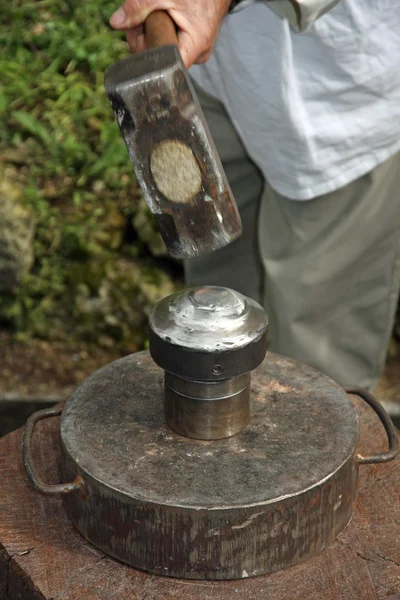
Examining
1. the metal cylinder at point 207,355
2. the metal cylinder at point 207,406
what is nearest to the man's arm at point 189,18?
the metal cylinder at point 207,355

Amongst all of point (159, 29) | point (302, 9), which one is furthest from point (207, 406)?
point (302, 9)

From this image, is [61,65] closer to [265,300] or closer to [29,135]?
[29,135]

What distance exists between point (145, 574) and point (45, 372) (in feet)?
7.69

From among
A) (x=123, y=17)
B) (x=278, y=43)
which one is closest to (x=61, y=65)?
(x=278, y=43)

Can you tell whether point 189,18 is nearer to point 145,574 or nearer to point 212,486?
point 212,486

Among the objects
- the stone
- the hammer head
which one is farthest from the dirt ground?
the hammer head

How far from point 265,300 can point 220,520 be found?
1.38 m

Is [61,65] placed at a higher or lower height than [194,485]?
lower

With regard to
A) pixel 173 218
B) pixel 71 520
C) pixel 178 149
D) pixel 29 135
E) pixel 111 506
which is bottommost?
pixel 29 135

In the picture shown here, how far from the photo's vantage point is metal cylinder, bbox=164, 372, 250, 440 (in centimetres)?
158

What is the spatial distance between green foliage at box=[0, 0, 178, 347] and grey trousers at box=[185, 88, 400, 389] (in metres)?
0.92

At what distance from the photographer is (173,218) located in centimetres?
152

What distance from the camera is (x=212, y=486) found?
1.52 metres

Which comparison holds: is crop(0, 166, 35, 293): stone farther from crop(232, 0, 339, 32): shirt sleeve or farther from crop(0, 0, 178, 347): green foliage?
crop(232, 0, 339, 32): shirt sleeve
